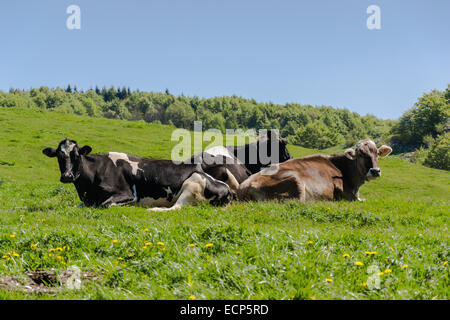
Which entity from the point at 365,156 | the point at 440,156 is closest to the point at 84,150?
the point at 365,156

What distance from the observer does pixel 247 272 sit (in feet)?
16.8

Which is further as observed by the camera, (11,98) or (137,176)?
(11,98)

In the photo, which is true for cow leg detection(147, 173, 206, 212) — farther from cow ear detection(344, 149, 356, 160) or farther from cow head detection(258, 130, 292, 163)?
cow ear detection(344, 149, 356, 160)

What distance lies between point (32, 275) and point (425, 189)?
85.3 ft

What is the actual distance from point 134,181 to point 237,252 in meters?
6.66

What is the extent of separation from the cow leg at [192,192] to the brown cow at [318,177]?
139 centimetres

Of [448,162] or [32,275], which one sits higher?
[32,275]

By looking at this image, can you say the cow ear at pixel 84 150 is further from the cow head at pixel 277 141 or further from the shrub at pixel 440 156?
the shrub at pixel 440 156

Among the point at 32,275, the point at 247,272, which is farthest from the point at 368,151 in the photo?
the point at 32,275

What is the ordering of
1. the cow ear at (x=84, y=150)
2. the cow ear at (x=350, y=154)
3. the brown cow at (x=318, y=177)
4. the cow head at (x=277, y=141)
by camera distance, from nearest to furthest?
the cow ear at (x=84, y=150) < the brown cow at (x=318, y=177) < the cow ear at (x=350, y=154) < the cow head at (x=277, y=141)

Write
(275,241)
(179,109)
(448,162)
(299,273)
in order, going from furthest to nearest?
1. (179,109)
2. (448,162)
3. (275,241)
4. (299,273)

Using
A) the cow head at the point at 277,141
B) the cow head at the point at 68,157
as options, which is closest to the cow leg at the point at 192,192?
the cow head at the point at 68,157

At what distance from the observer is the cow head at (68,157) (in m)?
11.0
